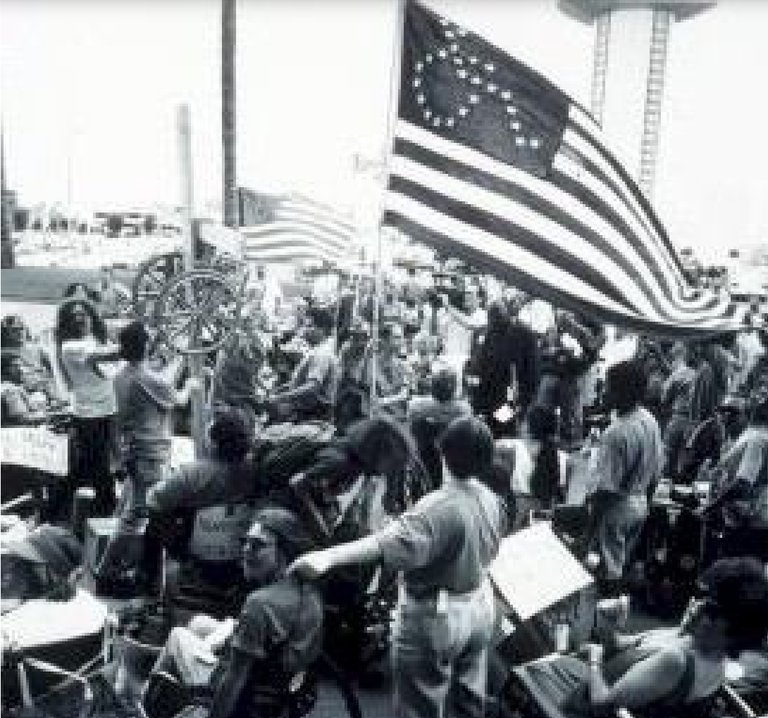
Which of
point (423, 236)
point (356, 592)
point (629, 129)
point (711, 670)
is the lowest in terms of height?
point (356, 592)

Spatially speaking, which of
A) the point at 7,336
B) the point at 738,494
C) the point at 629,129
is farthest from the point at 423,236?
the point at 629,129

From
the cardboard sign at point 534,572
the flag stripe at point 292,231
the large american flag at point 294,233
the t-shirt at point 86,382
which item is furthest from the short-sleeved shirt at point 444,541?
the flag stripe at point 292,231

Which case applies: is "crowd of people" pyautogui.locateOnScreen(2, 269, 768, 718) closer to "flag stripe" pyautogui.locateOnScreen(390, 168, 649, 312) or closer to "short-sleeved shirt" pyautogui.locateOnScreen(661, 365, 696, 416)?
"short-sleeved shirt" pyautogui.locateOnScreen(661, 365, 696, 416)

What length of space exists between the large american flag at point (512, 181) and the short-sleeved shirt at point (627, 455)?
1012 mm

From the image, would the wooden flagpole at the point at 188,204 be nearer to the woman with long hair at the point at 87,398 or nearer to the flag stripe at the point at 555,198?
the woman with long hair at the point at 87,398

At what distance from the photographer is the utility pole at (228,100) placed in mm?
17844

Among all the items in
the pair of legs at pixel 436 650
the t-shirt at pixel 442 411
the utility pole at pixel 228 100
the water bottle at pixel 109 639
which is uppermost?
the utility pole at pixel 228 100

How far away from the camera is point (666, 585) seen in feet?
24.2

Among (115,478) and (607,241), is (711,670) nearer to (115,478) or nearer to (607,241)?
(607,241)

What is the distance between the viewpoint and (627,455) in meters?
6.18

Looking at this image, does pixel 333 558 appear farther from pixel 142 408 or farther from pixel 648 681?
pixel 142 408

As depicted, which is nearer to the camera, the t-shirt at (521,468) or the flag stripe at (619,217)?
the flag stripe at (619,217)

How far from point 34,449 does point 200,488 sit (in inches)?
95.4

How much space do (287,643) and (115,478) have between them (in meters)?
4.56
